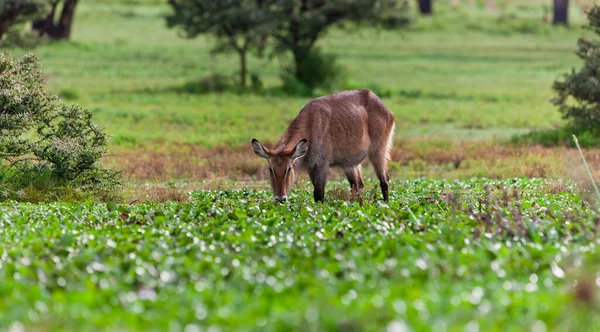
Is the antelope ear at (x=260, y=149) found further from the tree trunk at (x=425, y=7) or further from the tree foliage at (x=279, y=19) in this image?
the tree trunk at (x=425, y=7)

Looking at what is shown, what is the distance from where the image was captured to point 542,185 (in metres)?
17.7

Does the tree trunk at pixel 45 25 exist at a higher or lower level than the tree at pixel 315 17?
lower

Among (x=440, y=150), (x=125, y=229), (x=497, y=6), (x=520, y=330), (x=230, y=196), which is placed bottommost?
(x=497, y=6)

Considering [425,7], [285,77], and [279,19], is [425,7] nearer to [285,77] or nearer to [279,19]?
[279,19]

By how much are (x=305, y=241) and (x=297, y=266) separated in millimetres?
1261

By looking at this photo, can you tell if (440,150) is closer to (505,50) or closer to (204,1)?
(204,1)

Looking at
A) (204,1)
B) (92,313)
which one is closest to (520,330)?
(92,313)

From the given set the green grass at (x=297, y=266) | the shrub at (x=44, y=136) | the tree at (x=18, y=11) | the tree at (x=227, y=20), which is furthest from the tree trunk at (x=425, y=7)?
the green grass at (x=297, y=266)

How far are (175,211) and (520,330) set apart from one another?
737 centimetres

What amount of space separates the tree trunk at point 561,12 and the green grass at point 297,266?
54471 mm

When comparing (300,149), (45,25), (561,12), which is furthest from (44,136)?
(561,12)

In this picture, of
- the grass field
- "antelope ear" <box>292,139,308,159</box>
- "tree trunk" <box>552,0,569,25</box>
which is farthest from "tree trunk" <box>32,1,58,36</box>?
"antelope ear" <box>292,139,308,159</box>

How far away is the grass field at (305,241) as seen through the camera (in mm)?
7496

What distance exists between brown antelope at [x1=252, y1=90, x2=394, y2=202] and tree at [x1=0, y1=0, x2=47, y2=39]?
67.4 feet
